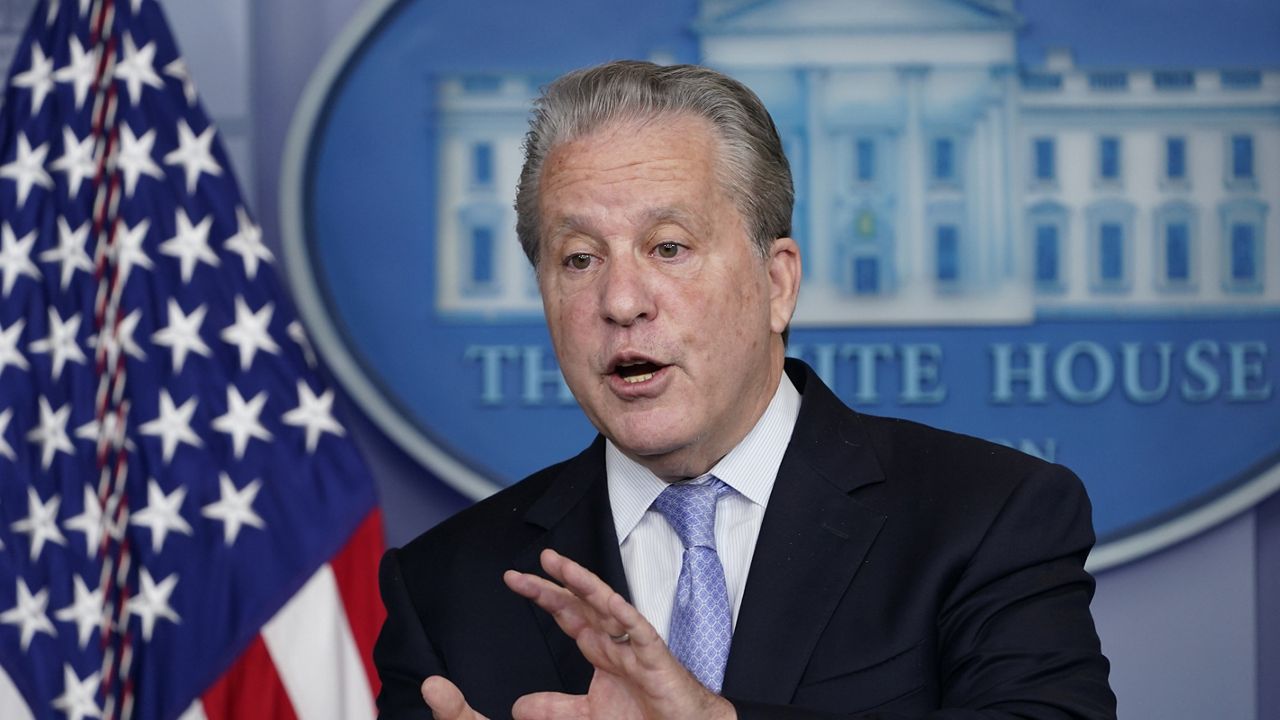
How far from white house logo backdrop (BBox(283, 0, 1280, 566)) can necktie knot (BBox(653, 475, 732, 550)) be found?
1.24m

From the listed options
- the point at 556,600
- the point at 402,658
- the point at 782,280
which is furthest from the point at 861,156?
the point at 556,600

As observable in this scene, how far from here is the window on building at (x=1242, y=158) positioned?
285cm

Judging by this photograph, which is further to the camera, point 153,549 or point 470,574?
point 153,549

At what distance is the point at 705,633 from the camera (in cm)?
158

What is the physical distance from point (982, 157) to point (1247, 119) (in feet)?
1.70

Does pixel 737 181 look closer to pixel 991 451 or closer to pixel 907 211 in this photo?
pixel 991 451

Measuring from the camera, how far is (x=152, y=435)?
279 cm

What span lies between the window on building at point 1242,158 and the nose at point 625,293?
1727mm

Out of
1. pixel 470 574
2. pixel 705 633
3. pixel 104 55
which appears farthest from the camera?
pixel 104 55

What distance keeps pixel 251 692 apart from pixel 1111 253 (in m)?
1.86

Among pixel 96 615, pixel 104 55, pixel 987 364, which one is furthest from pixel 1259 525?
pixel 104 55

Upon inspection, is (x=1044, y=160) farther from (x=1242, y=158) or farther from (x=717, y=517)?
(x=717, y=517)

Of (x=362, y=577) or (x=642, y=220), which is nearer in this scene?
(x=642, y=220)

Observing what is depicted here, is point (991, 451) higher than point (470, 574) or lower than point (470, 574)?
higher
